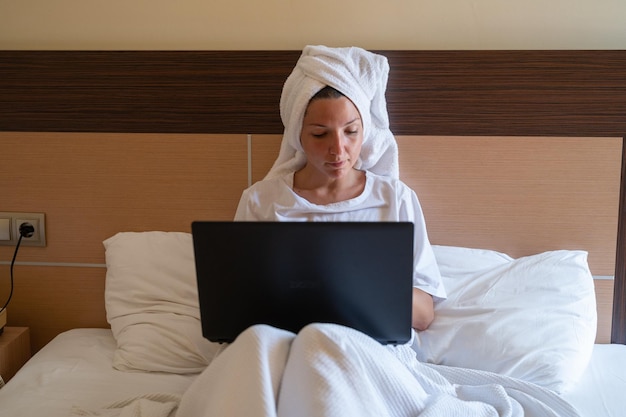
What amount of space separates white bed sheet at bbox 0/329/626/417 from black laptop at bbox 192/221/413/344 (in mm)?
456

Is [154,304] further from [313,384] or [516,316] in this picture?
[516,316]

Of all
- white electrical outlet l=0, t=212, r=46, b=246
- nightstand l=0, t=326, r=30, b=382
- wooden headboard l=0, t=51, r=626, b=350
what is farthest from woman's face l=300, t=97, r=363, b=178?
nightstand l=0, t=326, r=30, b=382

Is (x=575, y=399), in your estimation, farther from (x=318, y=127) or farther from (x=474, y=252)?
(x=318, y=127)

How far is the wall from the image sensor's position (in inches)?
74.7

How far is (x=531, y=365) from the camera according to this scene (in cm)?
159

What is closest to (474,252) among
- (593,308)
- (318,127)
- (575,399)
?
(593,308)

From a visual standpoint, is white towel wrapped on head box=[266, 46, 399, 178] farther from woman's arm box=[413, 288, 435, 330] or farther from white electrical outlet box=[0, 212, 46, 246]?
white electrical outlet box=[0, 212, 46, 246]

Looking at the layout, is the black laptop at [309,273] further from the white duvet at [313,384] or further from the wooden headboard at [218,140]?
the wooden headboard at [218,140]

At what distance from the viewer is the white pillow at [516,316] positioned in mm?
1609

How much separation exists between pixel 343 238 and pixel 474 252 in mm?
760

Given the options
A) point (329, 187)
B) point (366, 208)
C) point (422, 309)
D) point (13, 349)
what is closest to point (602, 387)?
point (422, 309)

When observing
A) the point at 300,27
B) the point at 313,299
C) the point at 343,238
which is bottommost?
the point at 313,299

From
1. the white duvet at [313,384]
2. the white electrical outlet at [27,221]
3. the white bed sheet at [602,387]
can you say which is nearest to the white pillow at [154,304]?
the white electrical outlet at [27,221]

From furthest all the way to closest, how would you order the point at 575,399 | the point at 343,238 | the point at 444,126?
the point at 444,126
the point at 575,399
the point at 343,238
